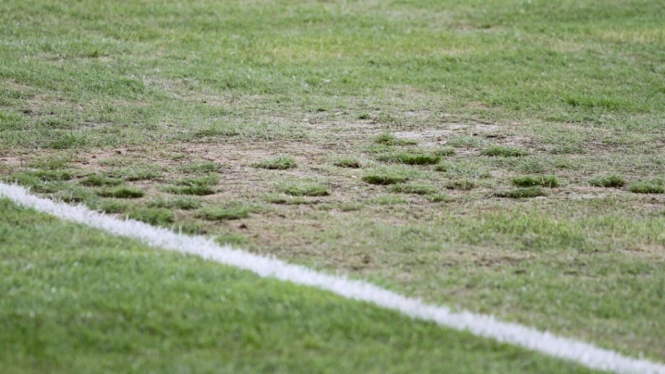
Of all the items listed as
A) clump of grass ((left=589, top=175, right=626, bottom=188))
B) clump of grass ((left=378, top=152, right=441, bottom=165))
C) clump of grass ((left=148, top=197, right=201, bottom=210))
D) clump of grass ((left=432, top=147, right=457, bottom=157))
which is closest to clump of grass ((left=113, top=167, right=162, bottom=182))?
clump of grass ((left=148, top=197, right=201, bottom=210))

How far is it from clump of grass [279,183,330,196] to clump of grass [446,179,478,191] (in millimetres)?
942

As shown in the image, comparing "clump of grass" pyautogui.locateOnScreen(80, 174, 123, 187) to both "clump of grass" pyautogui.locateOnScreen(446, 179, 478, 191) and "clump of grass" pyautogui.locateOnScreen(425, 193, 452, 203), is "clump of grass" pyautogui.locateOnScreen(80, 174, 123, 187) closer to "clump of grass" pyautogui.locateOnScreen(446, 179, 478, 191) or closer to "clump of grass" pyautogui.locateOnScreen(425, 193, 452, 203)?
"clump of grass" pyautogui.locateOnScreen(425, 193, 452, 203)

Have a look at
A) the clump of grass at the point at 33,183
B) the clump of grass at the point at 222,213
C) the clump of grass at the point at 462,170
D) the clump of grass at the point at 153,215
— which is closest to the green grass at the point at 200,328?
the clump of grass at the point at 153,215

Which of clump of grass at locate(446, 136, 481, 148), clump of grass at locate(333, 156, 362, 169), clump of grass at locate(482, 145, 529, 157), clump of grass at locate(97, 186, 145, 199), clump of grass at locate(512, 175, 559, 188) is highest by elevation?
clump of grass at locate(97, 186, 145, 199)

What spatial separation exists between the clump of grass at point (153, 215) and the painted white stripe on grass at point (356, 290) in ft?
0.37

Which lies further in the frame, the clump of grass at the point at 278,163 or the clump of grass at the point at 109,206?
the clump of grass at the point at 278,163

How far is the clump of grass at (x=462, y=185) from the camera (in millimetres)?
6996

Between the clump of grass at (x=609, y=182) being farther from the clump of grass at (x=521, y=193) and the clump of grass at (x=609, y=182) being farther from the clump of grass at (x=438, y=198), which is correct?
the clump of grass at (x=438, y=198)

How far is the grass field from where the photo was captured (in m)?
4.60

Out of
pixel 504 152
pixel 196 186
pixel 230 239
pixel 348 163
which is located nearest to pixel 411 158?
pixel 348 163

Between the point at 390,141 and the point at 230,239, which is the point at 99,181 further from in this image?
the point at 390,141

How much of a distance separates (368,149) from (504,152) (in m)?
1.17

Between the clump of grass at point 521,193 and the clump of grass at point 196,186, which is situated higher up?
the clump of grass at point 196,186

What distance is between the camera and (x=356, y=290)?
14.8ft
